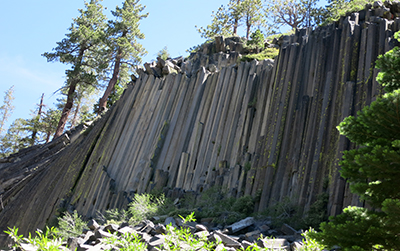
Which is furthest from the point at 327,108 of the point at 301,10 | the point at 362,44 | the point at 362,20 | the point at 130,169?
the point at 301,10

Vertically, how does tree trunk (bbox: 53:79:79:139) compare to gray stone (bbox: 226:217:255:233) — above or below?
above

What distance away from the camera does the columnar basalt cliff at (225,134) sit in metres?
8.80

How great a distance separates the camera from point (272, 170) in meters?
9.43

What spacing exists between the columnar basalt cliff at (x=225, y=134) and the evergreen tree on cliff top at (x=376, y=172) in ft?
10.2

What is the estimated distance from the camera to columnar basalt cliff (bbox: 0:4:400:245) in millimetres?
8797

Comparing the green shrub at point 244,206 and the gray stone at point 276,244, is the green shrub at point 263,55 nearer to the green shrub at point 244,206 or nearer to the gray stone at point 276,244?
the green shrub at point 244,206

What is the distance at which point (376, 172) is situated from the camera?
3975 mm

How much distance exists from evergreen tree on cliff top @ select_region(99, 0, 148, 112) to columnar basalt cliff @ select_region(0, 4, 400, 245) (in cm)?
668

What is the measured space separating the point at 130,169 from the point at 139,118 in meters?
2.32

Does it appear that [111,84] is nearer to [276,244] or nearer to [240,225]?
[240,225]

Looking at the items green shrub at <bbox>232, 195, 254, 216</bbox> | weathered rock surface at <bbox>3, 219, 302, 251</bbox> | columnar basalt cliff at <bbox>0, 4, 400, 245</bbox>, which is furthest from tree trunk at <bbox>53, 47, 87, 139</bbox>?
green shrub at <bbox>232, 195, 254, 216</bbox>

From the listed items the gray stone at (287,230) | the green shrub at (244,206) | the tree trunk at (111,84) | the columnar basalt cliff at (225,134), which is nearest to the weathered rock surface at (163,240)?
the gray stone at (287,230)

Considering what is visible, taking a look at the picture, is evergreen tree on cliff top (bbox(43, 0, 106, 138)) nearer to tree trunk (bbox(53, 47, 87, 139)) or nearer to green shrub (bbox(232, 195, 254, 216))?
tree trunk (bbox(53, 47, 87, 139))

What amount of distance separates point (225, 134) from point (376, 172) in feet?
26.8
